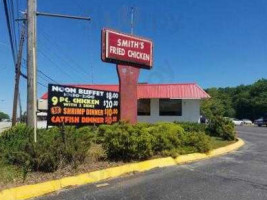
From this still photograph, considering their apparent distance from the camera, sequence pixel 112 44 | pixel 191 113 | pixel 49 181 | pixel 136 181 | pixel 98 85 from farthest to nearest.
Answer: pixel 98 85 < pixel 191 113 < pixel 112 44 < pixel 136 181 < pixel 49 181

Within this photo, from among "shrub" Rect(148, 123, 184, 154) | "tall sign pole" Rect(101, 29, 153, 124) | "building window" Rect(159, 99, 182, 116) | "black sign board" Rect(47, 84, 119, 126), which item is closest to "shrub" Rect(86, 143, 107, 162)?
"shrub" Rect(148, 123, 184, 154)

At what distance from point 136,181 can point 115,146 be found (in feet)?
6.09

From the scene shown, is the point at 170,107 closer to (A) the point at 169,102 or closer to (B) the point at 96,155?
(A) the point at 169,102

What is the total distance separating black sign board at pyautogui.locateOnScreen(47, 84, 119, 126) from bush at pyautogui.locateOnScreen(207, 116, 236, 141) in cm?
530

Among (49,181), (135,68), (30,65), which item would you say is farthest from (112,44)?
(49,181)

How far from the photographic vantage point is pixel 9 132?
11.4 m

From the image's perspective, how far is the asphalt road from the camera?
7.78m

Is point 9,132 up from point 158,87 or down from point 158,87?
down

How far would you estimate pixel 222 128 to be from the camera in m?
21.0

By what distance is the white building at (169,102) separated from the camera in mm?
32312

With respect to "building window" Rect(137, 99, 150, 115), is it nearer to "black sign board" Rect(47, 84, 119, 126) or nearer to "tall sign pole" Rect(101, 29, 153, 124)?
"black sign board" Rect(47, 84, 119, 126)

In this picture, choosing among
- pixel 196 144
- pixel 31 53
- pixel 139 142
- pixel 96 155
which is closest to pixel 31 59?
pixel 31 53

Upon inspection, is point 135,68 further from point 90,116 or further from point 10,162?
point 10,162

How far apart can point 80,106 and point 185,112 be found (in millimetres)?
15376
